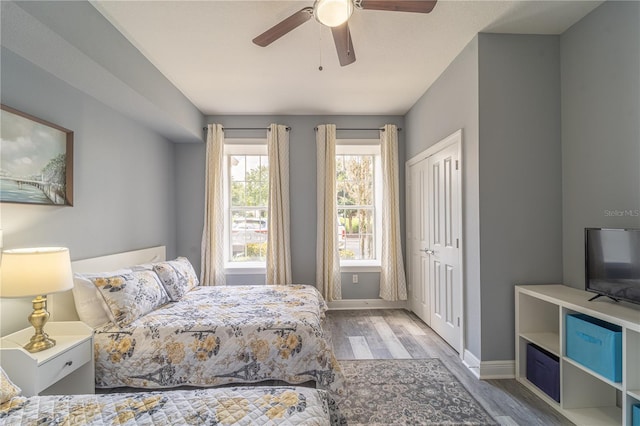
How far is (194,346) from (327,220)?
2464 millimetres

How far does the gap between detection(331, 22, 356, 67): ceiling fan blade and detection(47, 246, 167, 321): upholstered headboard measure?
2.58m

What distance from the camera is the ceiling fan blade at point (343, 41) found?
1948mm

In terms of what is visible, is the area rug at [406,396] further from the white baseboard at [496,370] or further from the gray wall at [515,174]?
the gray wall at [515,174]

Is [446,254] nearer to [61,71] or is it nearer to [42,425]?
[42,425]

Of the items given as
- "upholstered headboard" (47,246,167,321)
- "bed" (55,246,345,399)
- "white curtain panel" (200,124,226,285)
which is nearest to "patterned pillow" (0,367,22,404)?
"bed" (55,246,345,399)

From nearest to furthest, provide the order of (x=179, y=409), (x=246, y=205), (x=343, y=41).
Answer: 1. (x=179, y=409)
2. (x=343, y=41)
3. (x=246, y=205)

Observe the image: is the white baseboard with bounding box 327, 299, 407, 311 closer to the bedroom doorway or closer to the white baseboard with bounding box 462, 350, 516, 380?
the bedroom doorway

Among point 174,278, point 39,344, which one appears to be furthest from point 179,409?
point 174,278

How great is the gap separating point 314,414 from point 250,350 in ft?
3.12

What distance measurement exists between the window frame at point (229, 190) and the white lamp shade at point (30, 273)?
255 centimetres

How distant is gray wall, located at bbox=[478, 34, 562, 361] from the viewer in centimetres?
247

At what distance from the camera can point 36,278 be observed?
1.70 m

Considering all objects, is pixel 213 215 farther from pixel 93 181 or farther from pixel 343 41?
pixel 343 41

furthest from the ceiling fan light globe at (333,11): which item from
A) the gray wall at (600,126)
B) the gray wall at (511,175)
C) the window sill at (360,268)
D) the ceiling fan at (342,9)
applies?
the window sill at (360,268)
